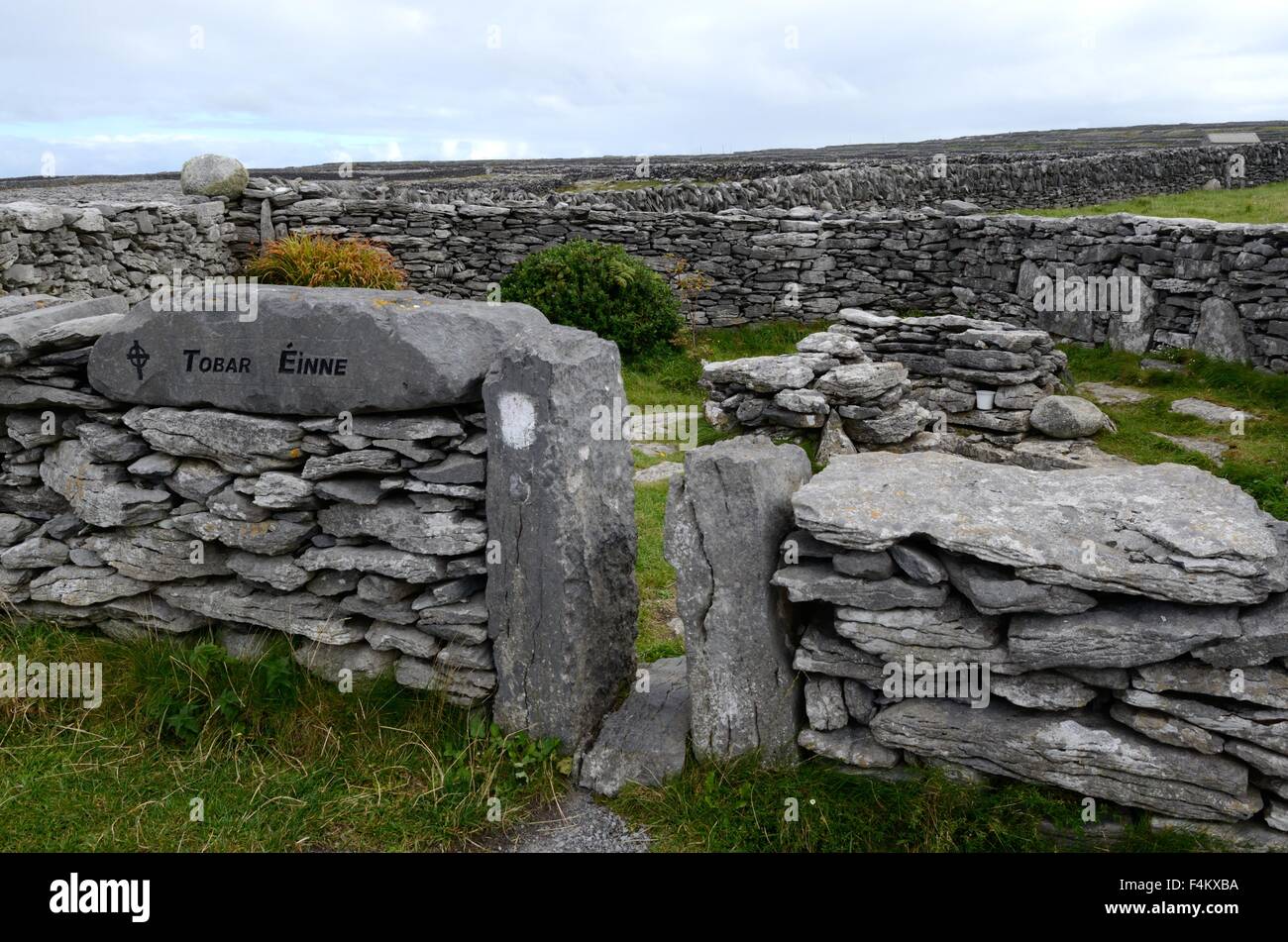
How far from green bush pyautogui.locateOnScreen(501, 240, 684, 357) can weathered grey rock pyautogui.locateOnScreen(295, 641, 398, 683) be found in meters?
9.89

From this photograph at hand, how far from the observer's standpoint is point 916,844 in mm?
4770

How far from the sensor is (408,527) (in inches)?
221

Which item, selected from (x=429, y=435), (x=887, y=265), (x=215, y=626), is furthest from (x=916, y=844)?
(x=887, y=265)

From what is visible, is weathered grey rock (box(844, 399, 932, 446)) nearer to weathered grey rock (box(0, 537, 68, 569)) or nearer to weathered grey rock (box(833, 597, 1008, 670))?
weathered grey rock (box(833, 597, 1008, 670))

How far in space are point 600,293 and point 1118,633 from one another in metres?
12.0

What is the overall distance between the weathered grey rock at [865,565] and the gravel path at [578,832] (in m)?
1.74

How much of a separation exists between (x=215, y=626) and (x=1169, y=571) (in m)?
5.41

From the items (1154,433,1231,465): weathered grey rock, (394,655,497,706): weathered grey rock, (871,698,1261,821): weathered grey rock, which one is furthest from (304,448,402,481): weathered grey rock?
(1154,433,1231,465): weathered grey rock

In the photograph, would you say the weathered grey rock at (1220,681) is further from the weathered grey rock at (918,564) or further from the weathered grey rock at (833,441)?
the weathered grey rock at (833,441)

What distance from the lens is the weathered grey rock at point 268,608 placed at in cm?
586

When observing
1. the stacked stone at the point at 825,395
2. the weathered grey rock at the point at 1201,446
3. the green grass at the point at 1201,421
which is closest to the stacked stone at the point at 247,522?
the stacked stone at the point at 825,395

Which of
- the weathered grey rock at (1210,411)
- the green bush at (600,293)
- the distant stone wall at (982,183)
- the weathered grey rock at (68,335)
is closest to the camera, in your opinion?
the weathered grey rock at (68,335)

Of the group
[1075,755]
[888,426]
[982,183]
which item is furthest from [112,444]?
[982,183]

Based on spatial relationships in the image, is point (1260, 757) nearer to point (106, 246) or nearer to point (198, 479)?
point (198, 479)
